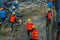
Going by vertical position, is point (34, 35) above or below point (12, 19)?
below

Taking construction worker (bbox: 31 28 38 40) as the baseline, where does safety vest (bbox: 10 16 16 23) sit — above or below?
above

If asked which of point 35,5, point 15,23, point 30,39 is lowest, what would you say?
point 30,39

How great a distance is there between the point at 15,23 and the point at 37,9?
7405mm

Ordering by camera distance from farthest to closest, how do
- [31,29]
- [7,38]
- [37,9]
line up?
[37,9], [7,38], [31,29]

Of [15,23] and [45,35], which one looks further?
[15,23]

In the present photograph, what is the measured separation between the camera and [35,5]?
27.0 m

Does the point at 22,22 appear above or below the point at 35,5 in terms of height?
below

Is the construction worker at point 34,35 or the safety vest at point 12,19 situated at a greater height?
the safety vest at point 12,19

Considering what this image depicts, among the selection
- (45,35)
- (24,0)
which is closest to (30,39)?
(45,35)

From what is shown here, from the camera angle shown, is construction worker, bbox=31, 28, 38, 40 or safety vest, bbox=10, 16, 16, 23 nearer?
construction worker, bbox=31, 28, 38, 40

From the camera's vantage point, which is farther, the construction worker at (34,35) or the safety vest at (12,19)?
the safety vest at (12,19)

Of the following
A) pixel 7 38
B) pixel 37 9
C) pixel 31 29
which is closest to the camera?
pixel 31 29

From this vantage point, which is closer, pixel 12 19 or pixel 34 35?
pixel 34 35

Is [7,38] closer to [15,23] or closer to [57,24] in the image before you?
[15,23]
